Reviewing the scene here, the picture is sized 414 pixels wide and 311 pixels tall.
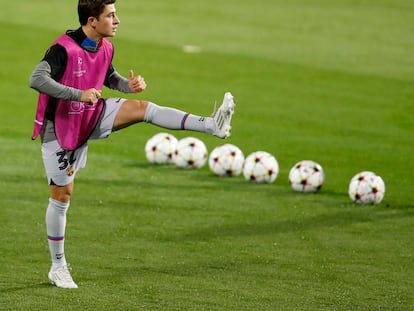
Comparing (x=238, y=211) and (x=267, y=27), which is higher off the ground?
(x=267, y=27)

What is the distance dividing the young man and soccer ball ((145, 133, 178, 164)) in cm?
577

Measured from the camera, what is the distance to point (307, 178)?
13859 mm

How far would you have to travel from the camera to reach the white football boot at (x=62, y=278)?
9414 millimetres

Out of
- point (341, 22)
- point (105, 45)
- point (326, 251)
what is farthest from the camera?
point (341, 22)

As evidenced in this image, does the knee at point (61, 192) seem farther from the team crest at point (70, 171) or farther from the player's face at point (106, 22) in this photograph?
the player's face at point (106, 22)

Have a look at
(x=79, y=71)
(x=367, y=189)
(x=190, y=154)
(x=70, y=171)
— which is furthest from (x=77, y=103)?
(x=190, y=154)

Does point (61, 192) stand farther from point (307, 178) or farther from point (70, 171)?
point (307, 178)

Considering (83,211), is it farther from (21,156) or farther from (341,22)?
(341,22)

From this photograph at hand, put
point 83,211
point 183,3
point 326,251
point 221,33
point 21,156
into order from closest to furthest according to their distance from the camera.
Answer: point 326,251 < point 83,211 < point 21,156 < point 221,33 < point 183,3

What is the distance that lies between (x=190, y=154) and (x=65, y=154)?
5790 mm

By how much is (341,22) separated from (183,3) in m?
4.99

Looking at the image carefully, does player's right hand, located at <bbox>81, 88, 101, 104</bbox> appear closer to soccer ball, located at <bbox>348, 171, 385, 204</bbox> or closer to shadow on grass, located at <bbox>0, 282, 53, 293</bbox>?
shadow on grass, located at <bbox>0, 282, 53, 293</bbox>

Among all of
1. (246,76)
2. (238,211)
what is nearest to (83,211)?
(238,211)

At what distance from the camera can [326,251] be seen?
11.1 m
